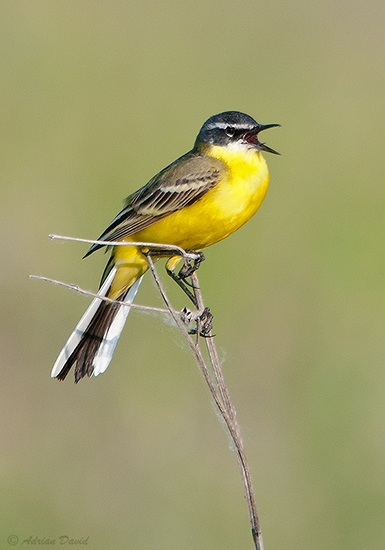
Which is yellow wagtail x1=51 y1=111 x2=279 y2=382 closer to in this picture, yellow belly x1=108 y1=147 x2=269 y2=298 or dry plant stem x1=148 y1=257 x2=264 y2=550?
yellow belly x1=108 y1=147 x2=269 y2=298

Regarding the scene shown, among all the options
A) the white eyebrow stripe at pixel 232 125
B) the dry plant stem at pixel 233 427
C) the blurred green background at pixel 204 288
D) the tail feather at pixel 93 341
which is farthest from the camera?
the blurred green background at pixel 204 288

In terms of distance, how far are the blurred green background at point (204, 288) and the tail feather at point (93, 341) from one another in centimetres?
37

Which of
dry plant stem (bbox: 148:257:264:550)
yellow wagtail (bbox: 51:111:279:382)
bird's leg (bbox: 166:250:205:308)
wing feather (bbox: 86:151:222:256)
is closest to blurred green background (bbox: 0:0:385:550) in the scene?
bird's leg (bbox: 166:250:205:308)

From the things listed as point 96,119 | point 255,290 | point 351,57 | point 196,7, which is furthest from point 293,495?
point 196,7

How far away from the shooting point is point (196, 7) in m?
12.3

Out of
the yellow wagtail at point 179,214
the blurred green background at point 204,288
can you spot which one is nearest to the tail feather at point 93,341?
the yellow wagtail at point 179,214

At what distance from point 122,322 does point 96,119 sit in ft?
15.9

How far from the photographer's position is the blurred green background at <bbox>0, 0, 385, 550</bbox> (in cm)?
541

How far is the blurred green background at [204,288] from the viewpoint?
5.41 metres

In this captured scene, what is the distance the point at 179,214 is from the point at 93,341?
0.72m

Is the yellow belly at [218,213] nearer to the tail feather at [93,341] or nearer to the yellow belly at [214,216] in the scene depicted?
the yellow belly at [214,216]

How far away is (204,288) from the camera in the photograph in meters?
7.13

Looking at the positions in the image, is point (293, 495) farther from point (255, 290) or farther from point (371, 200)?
point (371, 200)

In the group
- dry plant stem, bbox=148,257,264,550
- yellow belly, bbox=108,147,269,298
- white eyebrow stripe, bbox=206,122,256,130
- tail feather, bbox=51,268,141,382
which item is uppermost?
white eyebrow stripe, bbox=206,122,256,130
